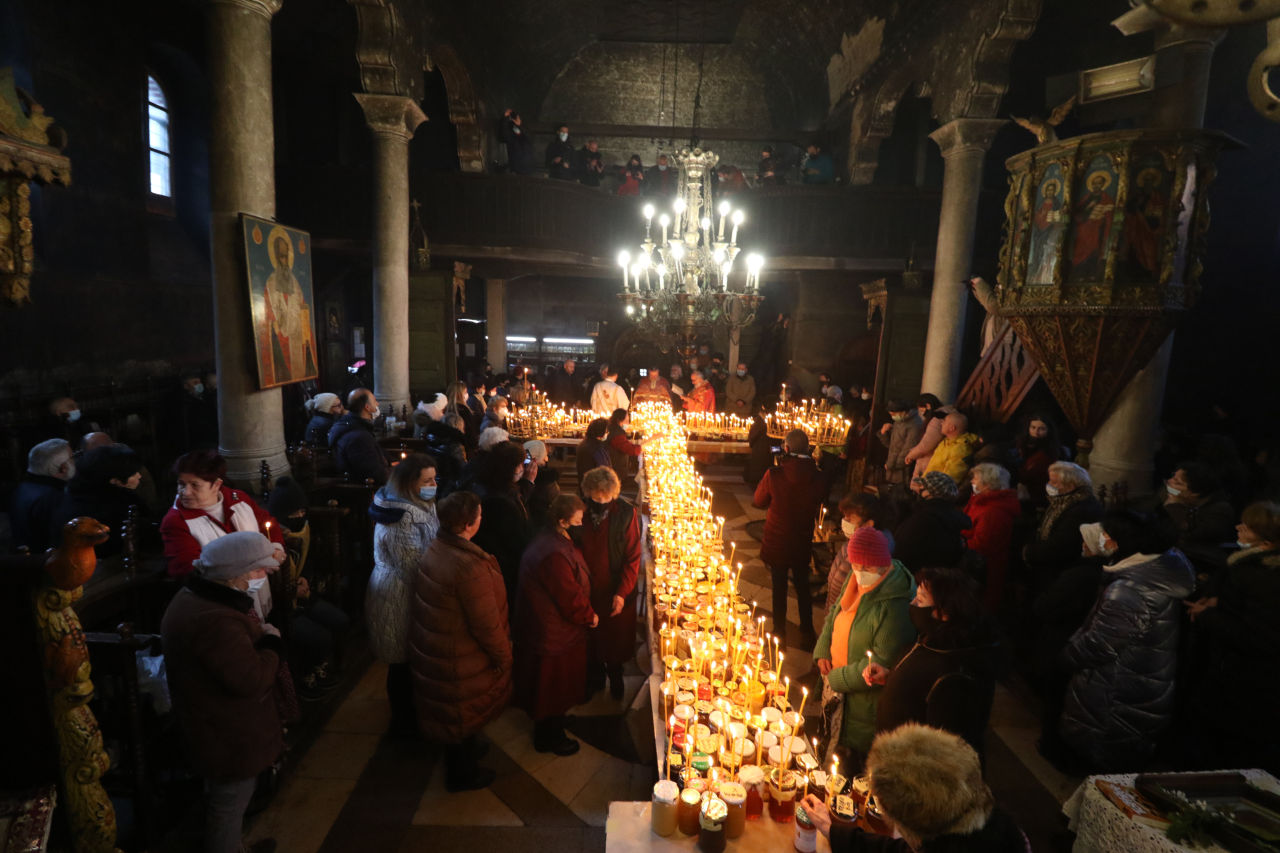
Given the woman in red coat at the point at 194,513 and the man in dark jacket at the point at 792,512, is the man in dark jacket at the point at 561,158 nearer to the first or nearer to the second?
the man in dark jacket at the point at 792,512

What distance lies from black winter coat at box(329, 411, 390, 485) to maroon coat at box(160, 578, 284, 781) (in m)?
3.29

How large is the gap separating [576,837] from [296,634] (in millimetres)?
2312

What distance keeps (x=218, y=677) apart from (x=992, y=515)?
5.20 meters

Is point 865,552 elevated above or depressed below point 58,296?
below

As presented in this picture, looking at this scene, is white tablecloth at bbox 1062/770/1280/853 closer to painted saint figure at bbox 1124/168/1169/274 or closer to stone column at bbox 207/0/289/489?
painted saint figure at bbox 1124/168/1169/274

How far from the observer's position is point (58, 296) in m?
9.66

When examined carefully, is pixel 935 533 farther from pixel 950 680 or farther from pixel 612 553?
pixel 612 553

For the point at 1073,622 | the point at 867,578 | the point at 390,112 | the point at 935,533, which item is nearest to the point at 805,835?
the point at 867,578

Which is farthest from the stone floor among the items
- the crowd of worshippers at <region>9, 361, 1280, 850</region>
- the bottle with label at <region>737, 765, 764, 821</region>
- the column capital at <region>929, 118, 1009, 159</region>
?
the column capital at <region>929, 118, 1009, 159</region>

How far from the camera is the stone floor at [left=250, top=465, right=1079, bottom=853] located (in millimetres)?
3758

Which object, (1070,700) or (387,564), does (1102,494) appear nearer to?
(1070,700)

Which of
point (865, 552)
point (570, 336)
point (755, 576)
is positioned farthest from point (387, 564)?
point (570, 336)

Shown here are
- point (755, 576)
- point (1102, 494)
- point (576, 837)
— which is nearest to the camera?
point (576, 837)

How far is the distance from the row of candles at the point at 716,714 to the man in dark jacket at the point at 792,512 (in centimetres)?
73
